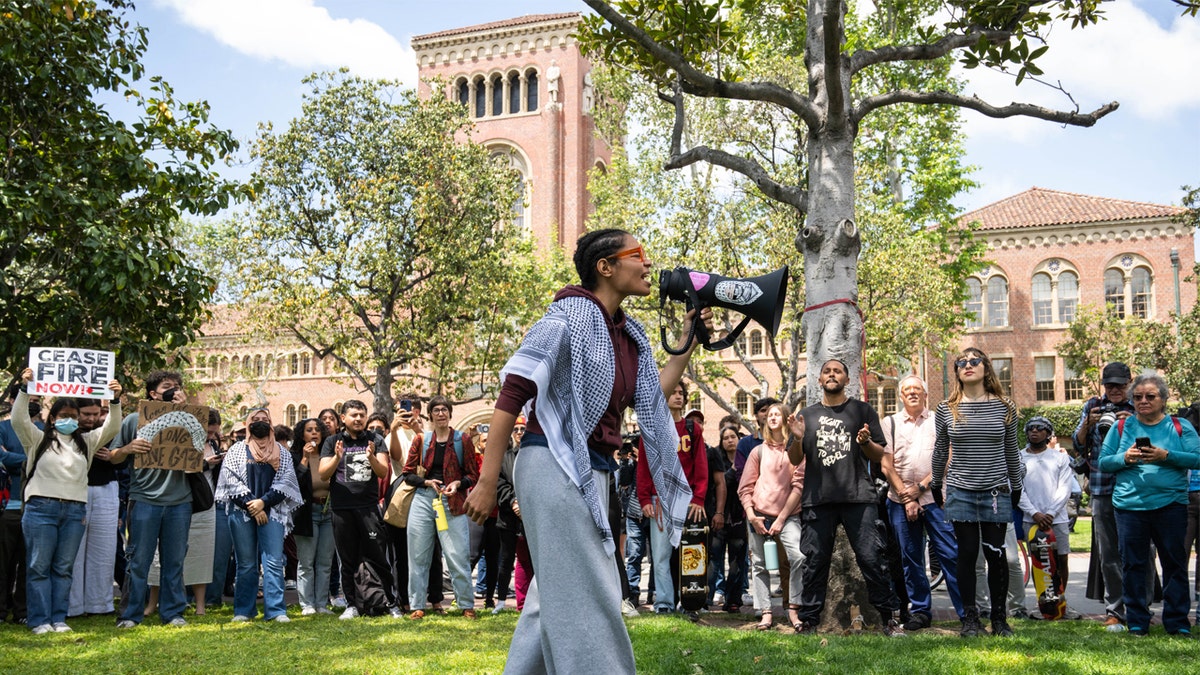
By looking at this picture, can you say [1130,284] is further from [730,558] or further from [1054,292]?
[730,558]

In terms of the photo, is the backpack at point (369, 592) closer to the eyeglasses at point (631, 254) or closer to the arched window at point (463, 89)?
the eyeglasses at point (631, 254)

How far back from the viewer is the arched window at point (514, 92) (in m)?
53.2

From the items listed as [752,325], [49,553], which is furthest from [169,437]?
[752,325]

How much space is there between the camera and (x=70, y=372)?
8.56 meters

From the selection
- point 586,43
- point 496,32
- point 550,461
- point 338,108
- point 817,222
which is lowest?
point 550,461

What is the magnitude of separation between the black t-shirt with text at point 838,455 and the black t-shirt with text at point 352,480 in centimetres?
422

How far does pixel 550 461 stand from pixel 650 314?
26.3m

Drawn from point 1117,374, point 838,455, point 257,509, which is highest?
point 1117,374

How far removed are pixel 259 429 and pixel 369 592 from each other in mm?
1848

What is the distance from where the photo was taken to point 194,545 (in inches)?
397

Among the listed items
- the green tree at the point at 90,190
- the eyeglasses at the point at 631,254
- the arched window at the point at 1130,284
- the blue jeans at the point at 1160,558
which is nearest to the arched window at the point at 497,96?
the arched window at the point at 1130,284

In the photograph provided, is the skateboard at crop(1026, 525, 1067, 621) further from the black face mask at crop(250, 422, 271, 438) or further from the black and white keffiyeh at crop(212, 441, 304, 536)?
the black face mask at crop(250, 422, 271, 438)

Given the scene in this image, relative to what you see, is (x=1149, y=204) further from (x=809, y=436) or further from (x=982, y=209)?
(x=809, y=436)

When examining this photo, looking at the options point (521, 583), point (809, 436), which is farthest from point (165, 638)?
point (809, 436)
